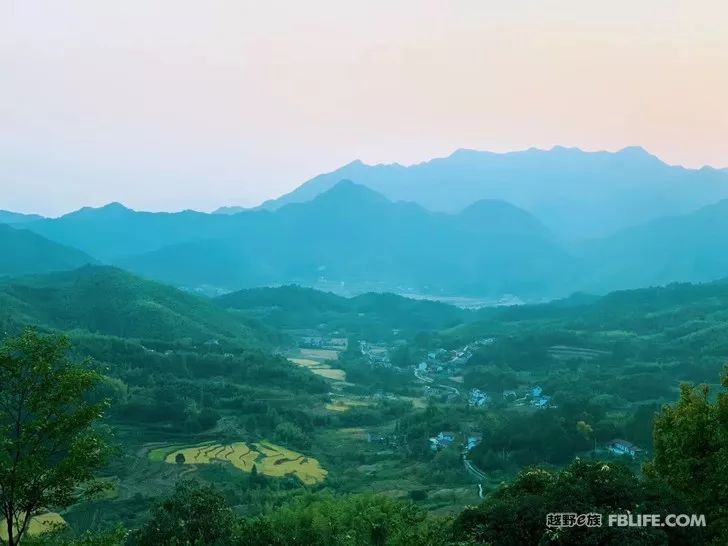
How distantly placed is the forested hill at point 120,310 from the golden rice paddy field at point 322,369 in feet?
32.5

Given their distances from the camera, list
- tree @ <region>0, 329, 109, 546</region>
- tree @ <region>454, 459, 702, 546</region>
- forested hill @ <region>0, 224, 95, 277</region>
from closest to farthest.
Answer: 1. tree @ <region>0, 329, 109, 546</region>
2. tree @ <region>454, 459, 702, 546</region>
3. forested hill @ <region>0, 224, 95, 277</region>

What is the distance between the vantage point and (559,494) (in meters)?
14.4

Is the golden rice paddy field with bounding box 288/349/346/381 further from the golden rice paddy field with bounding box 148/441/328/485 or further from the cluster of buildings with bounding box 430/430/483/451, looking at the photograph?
the golden rice paddy field with bounding box 148/441/328/485

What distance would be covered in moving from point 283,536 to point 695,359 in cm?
7184

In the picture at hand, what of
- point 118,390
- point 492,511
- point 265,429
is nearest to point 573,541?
point 492,511

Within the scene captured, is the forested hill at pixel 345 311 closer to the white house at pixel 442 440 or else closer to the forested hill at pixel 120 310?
the forested hill at pixel 120 310

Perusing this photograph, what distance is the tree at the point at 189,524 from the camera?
63.8 ft

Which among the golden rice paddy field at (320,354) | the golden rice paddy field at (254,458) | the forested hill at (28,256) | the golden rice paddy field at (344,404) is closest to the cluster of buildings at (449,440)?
the golden rice paddy field at (254,458)

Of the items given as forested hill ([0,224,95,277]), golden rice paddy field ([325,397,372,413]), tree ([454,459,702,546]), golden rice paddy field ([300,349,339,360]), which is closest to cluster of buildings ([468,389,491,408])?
golden rice paddy field ([325,397,372,413])

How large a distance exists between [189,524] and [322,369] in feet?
252

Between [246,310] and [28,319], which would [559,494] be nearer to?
[28,319]

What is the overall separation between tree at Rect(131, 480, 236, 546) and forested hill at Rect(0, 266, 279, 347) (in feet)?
230

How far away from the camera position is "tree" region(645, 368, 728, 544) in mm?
14889

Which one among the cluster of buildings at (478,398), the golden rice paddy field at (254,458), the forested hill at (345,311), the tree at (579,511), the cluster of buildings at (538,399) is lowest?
the cluster of buildings at (478,398)
